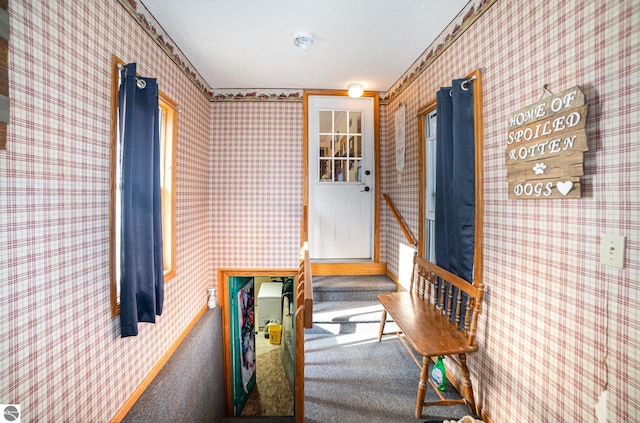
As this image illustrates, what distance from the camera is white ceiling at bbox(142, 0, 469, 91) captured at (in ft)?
6.54

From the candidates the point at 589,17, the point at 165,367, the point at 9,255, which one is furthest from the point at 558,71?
the point at 165,367

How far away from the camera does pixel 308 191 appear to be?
3670 mm

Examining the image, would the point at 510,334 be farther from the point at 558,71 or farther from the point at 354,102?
the point at 354,102

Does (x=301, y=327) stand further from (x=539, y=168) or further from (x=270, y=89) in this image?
(x=270, y=89)

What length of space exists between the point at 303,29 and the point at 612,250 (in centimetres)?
220

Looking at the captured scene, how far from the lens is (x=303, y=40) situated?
7.71 ft

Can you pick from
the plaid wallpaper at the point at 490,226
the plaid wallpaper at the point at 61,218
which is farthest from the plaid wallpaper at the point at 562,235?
the plaid wallpaper at the point at 61,218

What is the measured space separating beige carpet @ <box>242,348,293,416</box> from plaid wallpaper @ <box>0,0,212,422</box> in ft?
10.5

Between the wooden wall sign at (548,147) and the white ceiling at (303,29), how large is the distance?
1.05 metres

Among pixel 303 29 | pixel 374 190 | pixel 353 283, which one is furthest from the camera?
pixel 374 190

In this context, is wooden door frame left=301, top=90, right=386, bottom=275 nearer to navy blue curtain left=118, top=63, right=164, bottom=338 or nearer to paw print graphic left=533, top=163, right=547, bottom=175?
navy blue curtain left=118, top=63, right=164, bottom=338

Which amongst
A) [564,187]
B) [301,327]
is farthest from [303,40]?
[301,327]

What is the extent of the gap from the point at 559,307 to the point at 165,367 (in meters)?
2.64

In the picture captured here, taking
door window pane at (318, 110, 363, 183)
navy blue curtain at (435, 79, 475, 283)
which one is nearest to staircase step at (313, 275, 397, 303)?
navy blue curtain at (435, 79, 475, 283)
